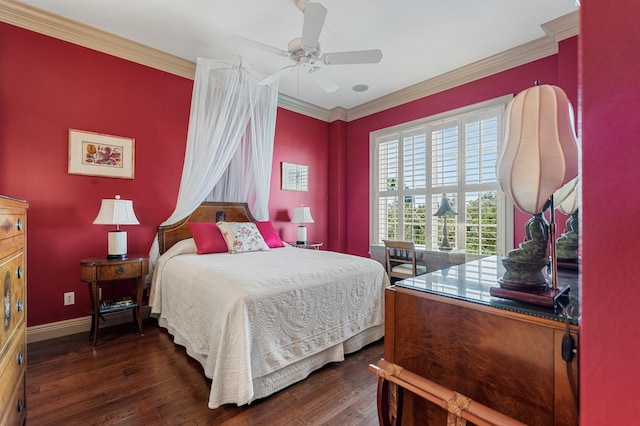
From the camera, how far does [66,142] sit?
2.72m

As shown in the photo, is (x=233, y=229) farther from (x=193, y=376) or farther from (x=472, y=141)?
(x=472, y=141)

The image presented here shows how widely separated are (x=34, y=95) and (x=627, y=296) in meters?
3.92

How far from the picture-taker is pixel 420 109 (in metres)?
4.04

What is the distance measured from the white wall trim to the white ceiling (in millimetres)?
78

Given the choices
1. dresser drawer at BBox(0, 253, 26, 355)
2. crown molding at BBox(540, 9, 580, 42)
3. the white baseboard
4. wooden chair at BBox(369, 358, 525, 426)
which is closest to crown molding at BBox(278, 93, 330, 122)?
crown molding at BBox(540, 9, 580, 42)

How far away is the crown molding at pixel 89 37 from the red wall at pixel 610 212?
3.82m

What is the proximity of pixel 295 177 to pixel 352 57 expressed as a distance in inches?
93.6

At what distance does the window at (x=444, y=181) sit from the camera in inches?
132

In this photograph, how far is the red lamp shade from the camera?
2.49 feet

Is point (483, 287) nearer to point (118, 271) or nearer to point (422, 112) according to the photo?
point (118, 271)

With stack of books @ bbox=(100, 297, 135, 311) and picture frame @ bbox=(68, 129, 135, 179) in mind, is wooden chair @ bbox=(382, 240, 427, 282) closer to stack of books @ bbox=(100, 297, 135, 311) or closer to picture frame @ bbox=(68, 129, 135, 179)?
stack of books @ bbox=(100, 297, 135, 311)

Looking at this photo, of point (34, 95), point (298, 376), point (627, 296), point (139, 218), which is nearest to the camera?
point (627, 296)

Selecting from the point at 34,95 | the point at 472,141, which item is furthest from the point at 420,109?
the point at 34,95

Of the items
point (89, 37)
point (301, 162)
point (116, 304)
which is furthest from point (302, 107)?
point (116, 304)
